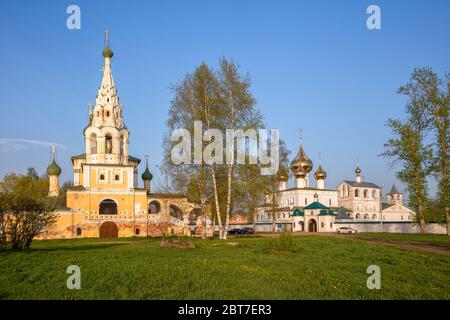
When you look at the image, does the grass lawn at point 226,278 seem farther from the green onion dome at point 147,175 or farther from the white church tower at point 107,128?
the green onion dome at point 147,175

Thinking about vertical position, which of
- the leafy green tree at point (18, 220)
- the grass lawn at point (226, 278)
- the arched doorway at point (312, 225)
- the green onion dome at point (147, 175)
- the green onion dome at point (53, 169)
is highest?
the green onion dome at point (53, 169)

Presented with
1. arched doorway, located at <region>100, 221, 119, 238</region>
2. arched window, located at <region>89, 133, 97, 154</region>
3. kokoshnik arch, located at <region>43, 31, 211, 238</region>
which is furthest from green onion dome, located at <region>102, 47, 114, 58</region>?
arched doorway, located at <region>100, 221, 119, 238</region>

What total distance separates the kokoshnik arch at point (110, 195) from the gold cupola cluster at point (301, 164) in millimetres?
30952

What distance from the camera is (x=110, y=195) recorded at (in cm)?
3834

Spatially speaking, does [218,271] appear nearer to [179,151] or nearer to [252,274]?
[252,274]

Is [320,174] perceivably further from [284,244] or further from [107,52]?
[284,244]

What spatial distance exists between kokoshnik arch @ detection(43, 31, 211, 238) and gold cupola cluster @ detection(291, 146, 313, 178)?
1219 inches

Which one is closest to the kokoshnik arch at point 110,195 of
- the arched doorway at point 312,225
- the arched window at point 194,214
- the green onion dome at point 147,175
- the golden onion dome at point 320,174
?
the arched window at point 194,214

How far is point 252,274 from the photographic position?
11070 mm

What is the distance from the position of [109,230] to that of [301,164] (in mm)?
36930

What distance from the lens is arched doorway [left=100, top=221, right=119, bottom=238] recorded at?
3738cm

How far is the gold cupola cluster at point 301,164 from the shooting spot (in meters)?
67.9
